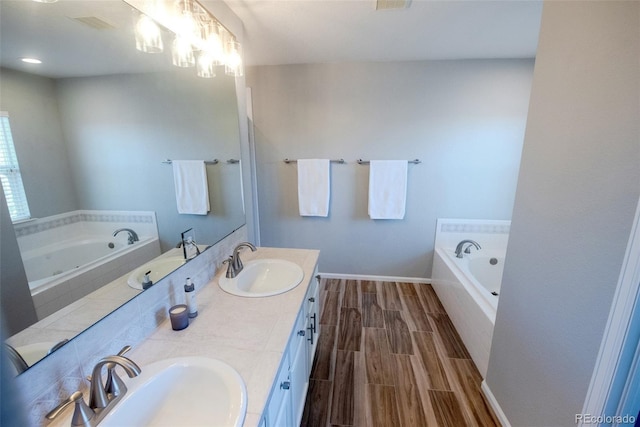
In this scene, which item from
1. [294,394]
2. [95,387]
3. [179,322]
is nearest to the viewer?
[95,387]

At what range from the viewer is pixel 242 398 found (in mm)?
768

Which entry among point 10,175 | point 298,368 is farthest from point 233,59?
point 298,368

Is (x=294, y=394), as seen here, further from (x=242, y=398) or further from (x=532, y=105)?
(x=532, y=105)

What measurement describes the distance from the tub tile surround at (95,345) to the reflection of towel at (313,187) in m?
1.69

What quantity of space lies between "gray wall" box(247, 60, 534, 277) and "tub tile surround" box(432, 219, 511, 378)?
0.38 feet

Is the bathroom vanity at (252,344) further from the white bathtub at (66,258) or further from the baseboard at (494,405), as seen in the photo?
the baseboard at (494,405)

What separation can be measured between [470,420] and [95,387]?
1.89 meters

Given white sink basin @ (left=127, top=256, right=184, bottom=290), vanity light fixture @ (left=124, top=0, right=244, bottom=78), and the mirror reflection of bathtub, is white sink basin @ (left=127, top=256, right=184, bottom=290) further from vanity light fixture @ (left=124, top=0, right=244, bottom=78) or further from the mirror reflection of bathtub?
vanity light fixture @ (left=124, top=0, right=244, bottom=78)

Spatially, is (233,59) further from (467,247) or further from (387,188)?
(467,247)

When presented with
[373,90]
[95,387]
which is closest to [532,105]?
[373,90]

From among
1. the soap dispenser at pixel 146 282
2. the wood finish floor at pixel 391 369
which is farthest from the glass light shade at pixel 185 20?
the wood finish floor at pixel 391 369

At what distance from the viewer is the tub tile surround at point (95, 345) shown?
26.5 inches

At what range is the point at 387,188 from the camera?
2.81 m

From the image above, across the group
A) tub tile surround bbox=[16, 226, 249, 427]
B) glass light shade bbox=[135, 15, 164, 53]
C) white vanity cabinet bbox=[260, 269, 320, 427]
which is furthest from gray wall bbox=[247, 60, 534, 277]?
tub tile surround bbox=[16, 226, 249, 427]
